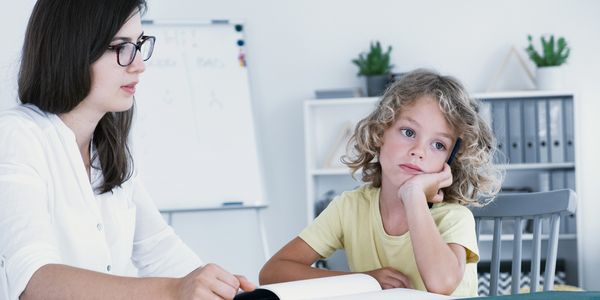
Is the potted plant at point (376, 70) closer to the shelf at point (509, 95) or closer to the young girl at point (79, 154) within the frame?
the shelf at point (509, 95)

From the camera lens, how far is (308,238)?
1.73 m

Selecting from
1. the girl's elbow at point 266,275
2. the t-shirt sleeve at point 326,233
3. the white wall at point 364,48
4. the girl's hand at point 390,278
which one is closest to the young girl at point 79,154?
the girl's elbow at point 266,275

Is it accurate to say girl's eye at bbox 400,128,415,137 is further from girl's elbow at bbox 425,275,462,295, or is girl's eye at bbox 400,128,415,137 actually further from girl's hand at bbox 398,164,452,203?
girl's elbow at bbox 425,275,462,295

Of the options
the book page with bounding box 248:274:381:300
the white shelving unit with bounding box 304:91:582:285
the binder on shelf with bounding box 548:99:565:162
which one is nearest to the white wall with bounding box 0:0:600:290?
the white shelving unit with bounding box 304:91:582:285

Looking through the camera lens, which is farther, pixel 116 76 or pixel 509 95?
pixel 509 95

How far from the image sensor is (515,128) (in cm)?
432

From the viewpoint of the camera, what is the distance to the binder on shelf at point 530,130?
430cm

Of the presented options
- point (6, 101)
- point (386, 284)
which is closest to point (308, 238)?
point (386, 284)

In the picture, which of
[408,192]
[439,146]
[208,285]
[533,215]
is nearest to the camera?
[208,285]

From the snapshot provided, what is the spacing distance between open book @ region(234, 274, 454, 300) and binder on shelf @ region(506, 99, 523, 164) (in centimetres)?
328

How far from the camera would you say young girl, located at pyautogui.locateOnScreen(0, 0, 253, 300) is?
1.28 meters

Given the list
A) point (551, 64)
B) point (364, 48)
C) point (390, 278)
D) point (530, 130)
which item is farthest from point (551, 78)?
point (390, 278)

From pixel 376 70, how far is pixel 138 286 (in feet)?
11.5

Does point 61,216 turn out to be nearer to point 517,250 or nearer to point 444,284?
point 444,284
